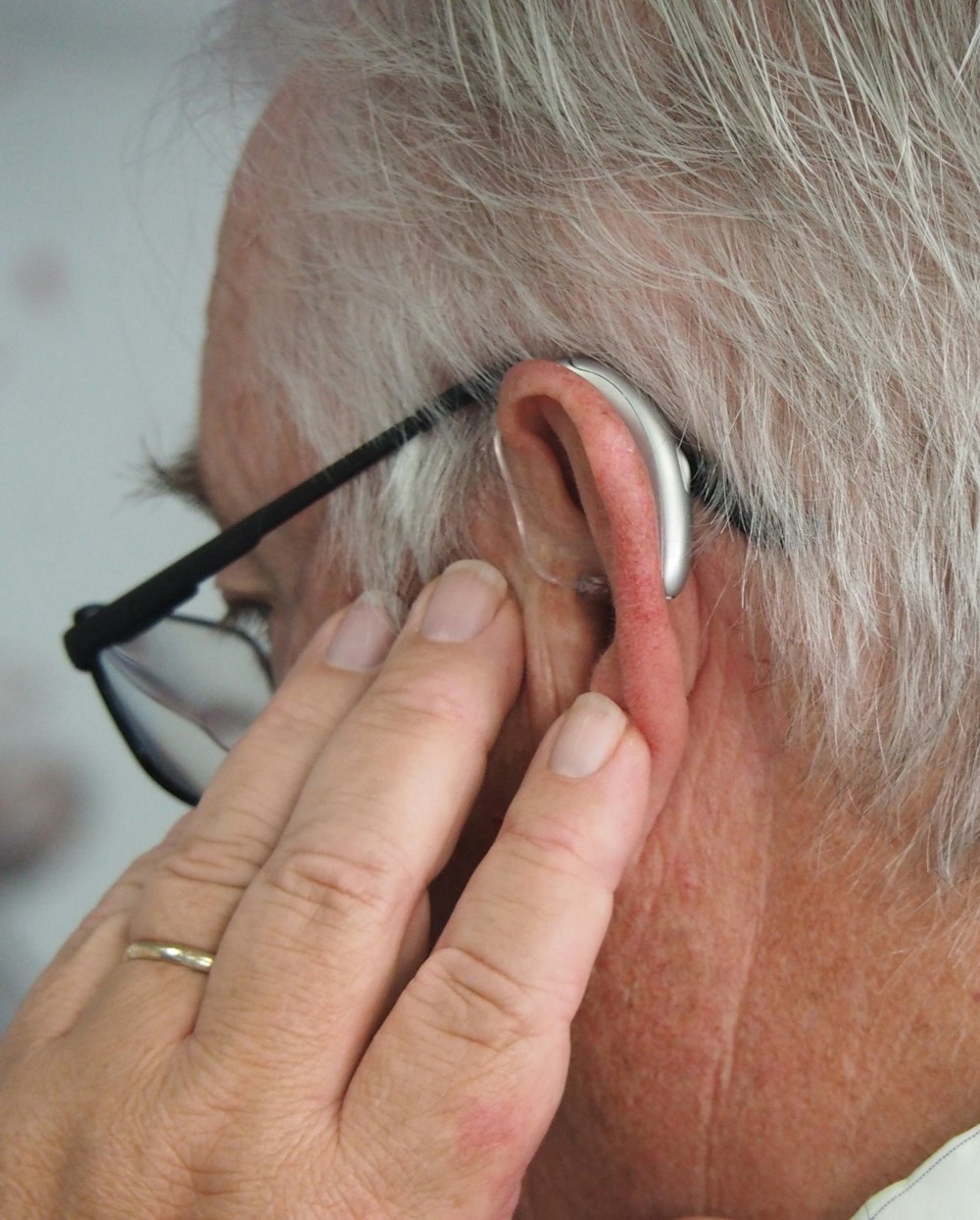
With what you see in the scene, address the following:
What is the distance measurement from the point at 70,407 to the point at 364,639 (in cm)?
143

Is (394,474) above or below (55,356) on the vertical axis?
below

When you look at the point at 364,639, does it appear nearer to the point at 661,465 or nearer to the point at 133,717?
the point at 661,465

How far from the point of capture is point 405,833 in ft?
2.07

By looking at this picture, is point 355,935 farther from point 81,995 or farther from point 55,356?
point 55,356

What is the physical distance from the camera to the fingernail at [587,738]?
2.04 ft

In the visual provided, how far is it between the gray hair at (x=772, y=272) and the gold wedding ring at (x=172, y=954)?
1.04 ft

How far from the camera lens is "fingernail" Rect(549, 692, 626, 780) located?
24.5 inches

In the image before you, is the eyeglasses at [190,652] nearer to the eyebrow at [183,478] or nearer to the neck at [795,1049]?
the eyebrow at [183,478]

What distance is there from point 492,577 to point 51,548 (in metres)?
1.48

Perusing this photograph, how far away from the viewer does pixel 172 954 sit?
69 cm

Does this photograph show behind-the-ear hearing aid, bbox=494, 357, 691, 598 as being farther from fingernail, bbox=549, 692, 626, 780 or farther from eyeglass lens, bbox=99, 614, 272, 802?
eyeglass lens, bbox=99, 614, 272, 802

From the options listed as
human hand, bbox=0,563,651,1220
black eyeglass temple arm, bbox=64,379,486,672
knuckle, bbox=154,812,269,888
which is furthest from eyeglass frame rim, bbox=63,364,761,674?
knuckle, bbox=154,812,269,888

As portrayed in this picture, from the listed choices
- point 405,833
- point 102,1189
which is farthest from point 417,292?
point 102,1189

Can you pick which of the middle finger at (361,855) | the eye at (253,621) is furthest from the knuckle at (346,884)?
the eye at (253,621)
